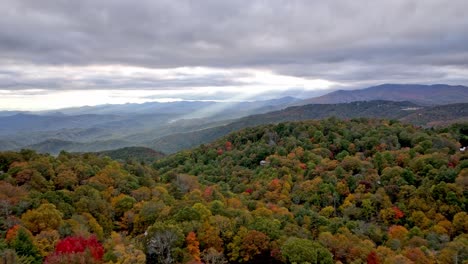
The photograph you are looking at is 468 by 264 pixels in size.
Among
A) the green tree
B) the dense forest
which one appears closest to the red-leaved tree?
the dense forest

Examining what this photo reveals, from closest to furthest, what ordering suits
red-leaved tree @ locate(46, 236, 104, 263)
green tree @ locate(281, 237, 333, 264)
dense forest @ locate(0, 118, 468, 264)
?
red-leaved tree @ locate(46, 236, 104, 263), green tree @ locate(281, 237, 333, 264), dense forest @ locate(0, 118, 468, 264)

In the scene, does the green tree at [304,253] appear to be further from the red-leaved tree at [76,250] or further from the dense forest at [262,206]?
the red-leaved tree at [76,250]

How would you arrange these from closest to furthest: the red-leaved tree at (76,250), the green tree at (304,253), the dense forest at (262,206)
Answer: the red-leaved tree at (76,250) → the green tree at (304,253) → the dense forest at (262,206)

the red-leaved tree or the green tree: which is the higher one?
the red-leaved tree

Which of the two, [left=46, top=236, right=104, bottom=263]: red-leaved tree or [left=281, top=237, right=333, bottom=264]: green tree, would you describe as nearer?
[left=46, top=236, right=104, bottom=263]: red-leaved tree

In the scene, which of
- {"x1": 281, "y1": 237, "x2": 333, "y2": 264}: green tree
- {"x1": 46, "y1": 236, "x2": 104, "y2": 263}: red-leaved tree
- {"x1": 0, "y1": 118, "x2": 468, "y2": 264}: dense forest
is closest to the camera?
{"x1": 46, "y1": 236, "x2": 104, "y2": 263}: red-leaved tree

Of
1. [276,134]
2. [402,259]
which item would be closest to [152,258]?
[402,259]

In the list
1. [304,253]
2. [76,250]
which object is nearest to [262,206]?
[304,253]

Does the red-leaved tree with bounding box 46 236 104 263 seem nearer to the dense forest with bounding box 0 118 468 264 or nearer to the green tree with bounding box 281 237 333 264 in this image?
the dense forest with bounding box 0 118 468 264

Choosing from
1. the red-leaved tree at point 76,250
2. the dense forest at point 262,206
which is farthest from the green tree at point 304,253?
the red-leaved tree at point 76,250
